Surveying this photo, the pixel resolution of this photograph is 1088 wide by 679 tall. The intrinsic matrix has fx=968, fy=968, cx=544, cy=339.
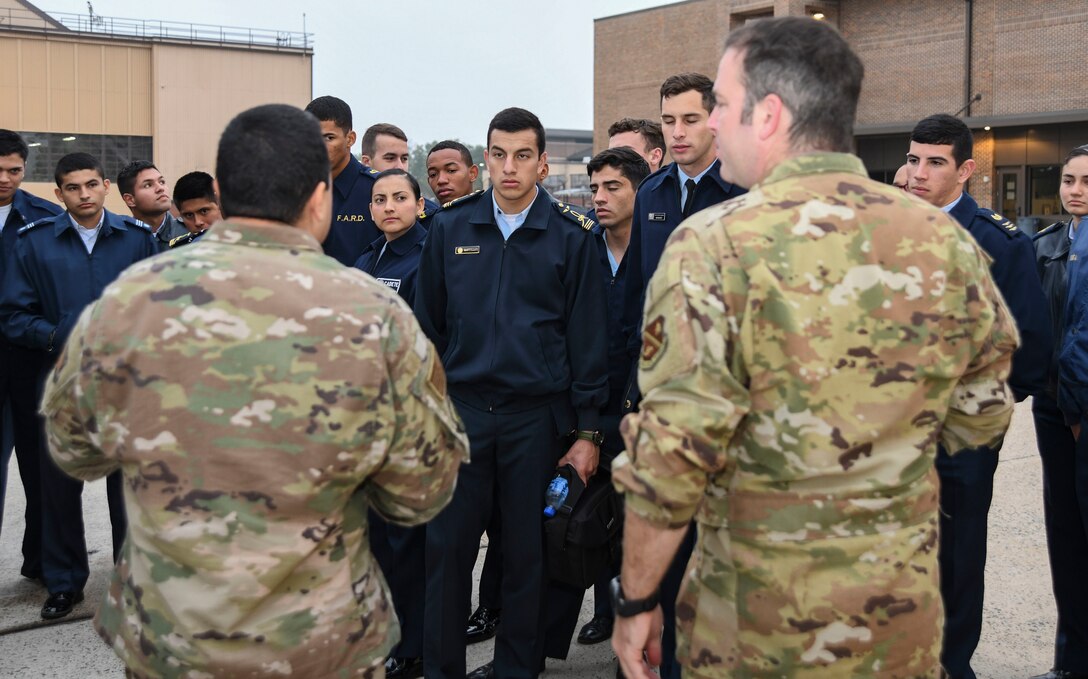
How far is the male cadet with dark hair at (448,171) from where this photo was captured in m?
5.91

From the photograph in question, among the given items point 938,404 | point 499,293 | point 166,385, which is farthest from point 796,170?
point 499,293

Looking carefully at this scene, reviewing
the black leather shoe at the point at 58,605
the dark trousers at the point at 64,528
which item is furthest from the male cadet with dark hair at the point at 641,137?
the black leather shoe at the point at 58,605

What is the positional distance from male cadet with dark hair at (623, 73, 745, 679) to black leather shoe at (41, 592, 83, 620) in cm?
295

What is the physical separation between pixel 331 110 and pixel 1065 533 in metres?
3.88

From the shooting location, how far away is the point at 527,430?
382 cm

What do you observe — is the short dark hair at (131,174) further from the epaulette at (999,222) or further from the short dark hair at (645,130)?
the epaulette at (999,222)

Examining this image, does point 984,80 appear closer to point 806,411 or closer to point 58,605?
point 58,605

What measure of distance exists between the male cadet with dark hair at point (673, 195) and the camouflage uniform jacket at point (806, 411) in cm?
165

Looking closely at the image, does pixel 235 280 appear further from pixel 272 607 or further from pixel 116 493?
pixel 116 493

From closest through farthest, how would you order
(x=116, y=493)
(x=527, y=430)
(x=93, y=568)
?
(x=527, y=430) → (x=116, y=493) → (x=93, y=568)

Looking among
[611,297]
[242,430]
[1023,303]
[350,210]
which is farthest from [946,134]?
[242,430]

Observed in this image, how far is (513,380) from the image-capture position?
3734mm

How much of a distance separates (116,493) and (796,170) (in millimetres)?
4076

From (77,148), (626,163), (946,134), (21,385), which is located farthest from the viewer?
(77,148)
